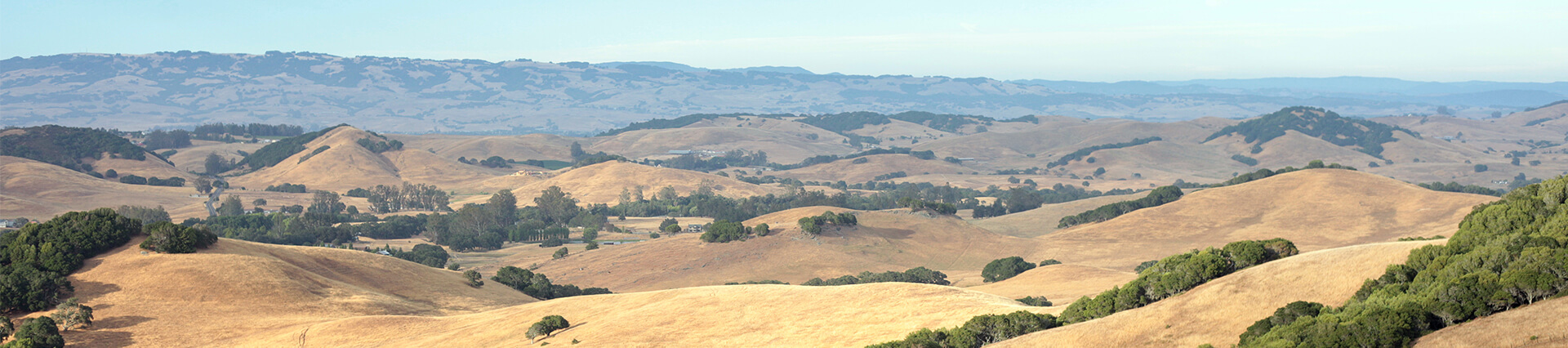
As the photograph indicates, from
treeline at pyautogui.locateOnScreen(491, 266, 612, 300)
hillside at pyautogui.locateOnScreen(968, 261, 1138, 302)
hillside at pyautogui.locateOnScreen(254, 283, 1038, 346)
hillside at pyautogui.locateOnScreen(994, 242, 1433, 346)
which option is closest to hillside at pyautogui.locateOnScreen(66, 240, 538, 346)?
hillside at pyautogui.locateOnScreen(254, 283, 1038, 346)

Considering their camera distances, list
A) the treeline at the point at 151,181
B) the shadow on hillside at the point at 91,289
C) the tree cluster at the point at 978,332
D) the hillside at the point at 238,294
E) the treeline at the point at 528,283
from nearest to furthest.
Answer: the tree cluster at the point at 978,332, the hillside at the point at 238,294, the shadow on hillside at the point at 91,289, the treeline at the point at 528,283, the treeline at the point at 151,181

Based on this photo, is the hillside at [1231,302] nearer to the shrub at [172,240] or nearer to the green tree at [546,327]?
the green tree at [546,327]

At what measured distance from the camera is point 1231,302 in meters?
31.8

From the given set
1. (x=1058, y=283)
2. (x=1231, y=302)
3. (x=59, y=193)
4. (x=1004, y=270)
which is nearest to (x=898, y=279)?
(x=1004, y=270)

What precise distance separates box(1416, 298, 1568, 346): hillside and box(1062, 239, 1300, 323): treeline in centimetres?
1026

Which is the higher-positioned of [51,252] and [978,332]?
[978,332]

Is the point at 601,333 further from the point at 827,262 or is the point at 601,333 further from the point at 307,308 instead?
the point at 827,262

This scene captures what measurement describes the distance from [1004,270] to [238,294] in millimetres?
55430

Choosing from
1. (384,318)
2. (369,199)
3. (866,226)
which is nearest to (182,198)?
(369,199)

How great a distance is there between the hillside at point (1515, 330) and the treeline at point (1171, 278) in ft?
33.7

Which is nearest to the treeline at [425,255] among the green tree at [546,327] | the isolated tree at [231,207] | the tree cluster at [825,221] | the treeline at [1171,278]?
the tree cluster at [825,221]

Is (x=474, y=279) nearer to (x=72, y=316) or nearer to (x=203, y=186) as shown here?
(x=72, y=316)

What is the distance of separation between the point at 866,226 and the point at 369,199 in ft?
302

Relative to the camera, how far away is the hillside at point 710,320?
3978 cm
